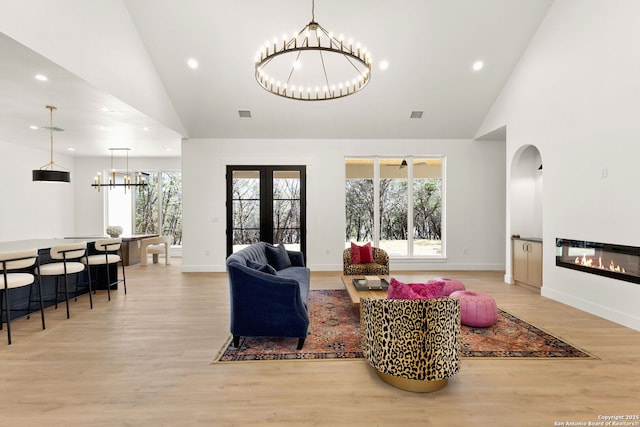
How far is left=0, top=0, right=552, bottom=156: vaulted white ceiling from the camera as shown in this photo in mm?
4664

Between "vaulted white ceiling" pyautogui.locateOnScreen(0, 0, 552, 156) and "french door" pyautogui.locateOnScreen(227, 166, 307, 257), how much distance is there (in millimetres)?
893

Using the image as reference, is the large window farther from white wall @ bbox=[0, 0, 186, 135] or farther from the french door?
white wall @ bbox=[0, 0, 186, 135]

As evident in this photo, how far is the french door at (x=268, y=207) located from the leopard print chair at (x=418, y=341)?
16.6ft

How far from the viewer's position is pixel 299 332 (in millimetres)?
3137

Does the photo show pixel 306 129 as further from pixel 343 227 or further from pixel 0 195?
pixel 0 195

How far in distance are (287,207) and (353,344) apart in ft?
14.8

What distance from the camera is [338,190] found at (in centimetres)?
738

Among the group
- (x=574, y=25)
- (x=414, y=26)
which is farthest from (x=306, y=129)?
(x=574, y=25)

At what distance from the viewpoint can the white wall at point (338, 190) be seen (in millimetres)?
7297

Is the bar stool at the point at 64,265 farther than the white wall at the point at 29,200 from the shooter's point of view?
No

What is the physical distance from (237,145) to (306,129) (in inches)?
64.5

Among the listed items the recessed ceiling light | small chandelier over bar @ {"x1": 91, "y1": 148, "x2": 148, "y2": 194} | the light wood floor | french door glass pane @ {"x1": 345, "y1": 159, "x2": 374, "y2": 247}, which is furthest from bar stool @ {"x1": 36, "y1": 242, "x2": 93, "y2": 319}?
french door glass pane @ {"x1": 345, "y1": 159, "x2": 374, "y2": 247}

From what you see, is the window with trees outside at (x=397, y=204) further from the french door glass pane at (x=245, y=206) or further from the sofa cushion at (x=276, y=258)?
the sofa cushion at (x=276, y=258)

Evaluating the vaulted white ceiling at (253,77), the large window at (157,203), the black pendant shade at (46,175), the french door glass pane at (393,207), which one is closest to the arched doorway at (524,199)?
the vaulted white ceiling at (253,77)
